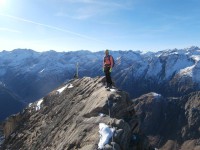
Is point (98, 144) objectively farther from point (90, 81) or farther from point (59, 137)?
point (90, 81)

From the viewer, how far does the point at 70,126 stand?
96.6ft

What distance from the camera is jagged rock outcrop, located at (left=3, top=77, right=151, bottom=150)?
2480 centimetres

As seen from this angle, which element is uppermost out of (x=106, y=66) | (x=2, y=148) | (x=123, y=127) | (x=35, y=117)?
(x=106, y=66)

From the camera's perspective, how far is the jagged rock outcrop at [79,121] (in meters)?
24.8

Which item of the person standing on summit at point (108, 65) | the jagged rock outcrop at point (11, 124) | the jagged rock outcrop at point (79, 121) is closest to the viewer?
the jagged rock outcrop at point (79, 121)

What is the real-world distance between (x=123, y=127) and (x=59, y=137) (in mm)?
7600

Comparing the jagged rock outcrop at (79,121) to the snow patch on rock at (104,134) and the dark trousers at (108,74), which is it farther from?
the dark trousers at (108,74)

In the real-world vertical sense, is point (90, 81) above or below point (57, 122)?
above

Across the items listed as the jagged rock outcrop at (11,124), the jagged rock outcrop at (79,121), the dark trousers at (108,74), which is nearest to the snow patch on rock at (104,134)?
the jagged rock outcrop at (79,121)

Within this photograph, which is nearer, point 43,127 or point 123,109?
point 123,109

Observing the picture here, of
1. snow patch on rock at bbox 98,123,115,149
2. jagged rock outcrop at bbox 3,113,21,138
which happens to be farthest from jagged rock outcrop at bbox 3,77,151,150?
jagged rock outcrop at bbox 3,113,21,138

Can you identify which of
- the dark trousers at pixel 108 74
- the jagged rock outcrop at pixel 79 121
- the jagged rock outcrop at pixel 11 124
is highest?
the dark trousers at pixel 108 74

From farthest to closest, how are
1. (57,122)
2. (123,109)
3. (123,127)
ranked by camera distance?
1. (57,122)
2. (123,109)
3. (123,127)

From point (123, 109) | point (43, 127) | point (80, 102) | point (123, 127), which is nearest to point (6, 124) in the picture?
point (43, 127)
